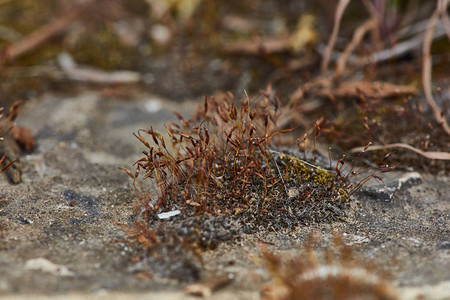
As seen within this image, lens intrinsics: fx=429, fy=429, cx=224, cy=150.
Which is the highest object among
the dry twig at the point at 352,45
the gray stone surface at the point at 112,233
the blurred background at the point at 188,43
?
the blurred background at the point at 188,43

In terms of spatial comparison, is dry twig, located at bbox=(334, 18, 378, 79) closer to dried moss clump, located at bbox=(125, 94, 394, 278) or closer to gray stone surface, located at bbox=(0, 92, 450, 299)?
→ gray stone surface, located at bbox=(0, 92, 450, 299)

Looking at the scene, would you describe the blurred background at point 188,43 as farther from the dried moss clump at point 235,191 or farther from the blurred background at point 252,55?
the dried moss clump at point 235,191

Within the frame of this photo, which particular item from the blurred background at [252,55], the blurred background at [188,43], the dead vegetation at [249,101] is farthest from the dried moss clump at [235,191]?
the blurred background at [188,43]


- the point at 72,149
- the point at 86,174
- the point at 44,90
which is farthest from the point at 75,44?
the point at 86,174

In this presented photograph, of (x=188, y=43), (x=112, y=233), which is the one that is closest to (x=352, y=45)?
(x=188, y=43)

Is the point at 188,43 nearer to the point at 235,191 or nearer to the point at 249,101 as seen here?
the point at 249,101

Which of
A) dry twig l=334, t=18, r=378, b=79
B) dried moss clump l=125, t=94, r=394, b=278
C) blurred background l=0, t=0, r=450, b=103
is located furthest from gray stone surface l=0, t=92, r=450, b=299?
dry twig l=334, t=18, r=378, b=79

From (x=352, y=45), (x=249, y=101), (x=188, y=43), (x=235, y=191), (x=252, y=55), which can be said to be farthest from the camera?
(x=188, y=43)

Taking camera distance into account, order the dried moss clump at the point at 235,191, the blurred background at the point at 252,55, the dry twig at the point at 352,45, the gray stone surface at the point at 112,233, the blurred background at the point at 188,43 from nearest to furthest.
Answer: the gray stone surface at the point at 112,233 < the dried moss clump at the point at 235,191 < the blurred background at the point at 252,55 < the dry twig at the point at 352,45 < the blurred background at the point at 188,43

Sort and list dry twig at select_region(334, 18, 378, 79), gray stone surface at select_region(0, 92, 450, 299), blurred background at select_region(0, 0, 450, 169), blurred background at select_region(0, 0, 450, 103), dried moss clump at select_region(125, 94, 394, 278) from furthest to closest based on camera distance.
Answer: blurred background at select_region(0, 0, 450, 103), dry twig at select_region(334, 18, 378, 79), blurred background at select_region(0, 0, 450, 169), dried moss clump at select_region(125, 94, 394, 278), gray stone surface at select_region(0, 92, 450, 299)
